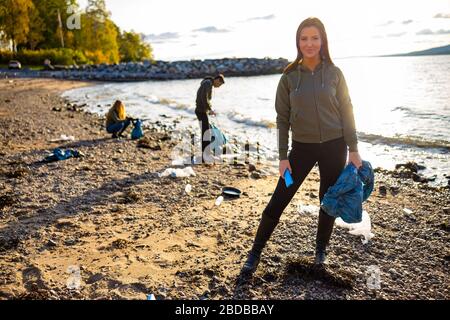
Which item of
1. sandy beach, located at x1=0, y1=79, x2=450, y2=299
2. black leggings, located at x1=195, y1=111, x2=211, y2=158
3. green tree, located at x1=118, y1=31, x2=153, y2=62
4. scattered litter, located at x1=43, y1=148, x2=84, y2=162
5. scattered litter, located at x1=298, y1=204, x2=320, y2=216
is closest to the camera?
sandy beach, located at x1=0, y1=79, x2=450, y2=299

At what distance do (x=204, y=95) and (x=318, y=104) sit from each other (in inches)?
266

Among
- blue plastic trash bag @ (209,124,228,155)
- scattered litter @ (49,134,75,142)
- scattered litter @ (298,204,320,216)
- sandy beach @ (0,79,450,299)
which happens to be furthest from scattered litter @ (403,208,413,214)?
scattered litter @ (49,134,75,142)

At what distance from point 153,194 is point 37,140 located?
7.67 m

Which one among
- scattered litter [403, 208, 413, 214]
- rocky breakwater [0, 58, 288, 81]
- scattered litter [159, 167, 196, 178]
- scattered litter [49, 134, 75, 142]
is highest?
rocky breakwater [0, 58, 288, 81]

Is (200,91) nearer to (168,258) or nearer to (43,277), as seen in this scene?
(168,258)

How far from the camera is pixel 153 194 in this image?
7.74 metres

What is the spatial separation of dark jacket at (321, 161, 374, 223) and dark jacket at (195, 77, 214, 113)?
21.8 feet

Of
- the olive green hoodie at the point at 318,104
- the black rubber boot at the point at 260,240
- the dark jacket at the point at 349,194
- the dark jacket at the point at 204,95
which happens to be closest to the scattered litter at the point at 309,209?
the black rubber boot at the point at 260,240

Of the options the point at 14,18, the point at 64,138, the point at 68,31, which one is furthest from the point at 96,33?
the point at 64,138

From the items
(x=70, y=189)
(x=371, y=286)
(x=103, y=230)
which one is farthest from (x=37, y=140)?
(x=371, y=286)

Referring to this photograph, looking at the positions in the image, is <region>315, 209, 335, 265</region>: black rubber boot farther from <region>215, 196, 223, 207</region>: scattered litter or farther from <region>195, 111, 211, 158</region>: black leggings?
<region>195, 111, 211, 158</region>: black leggings

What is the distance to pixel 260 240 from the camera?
A: 14.9 feet

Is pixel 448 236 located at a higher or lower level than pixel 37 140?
lower

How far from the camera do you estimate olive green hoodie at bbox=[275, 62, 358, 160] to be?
12.6 feet
